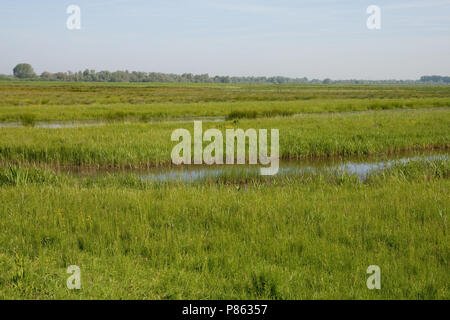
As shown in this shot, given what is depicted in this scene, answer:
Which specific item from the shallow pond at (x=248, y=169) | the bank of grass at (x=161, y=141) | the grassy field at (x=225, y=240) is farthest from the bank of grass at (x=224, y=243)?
the bank of grass at (x=161, y=141)

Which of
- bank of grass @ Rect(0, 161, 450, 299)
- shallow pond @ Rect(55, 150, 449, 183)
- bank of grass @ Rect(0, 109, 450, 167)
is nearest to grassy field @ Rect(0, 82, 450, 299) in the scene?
bank of grass @ Rect(0, 161, 450, 299)

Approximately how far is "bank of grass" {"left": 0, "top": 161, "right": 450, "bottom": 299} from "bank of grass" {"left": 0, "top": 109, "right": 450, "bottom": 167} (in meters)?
6.45

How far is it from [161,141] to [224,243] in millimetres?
12347

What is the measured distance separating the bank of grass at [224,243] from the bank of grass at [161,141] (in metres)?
6.45

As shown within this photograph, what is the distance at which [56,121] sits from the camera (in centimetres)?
3005

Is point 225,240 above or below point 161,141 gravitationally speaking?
below

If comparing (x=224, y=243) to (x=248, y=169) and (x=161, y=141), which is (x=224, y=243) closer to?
(x=248, y=169)

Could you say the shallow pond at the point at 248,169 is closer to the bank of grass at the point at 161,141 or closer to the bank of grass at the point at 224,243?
the bank of grass at the point at 161,141

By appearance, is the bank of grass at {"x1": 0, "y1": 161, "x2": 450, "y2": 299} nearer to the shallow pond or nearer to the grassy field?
the grassy field

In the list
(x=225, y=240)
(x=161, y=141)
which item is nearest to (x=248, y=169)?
(x=161, y=141)

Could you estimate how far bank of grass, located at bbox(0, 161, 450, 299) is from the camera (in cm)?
479

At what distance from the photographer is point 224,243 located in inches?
243
